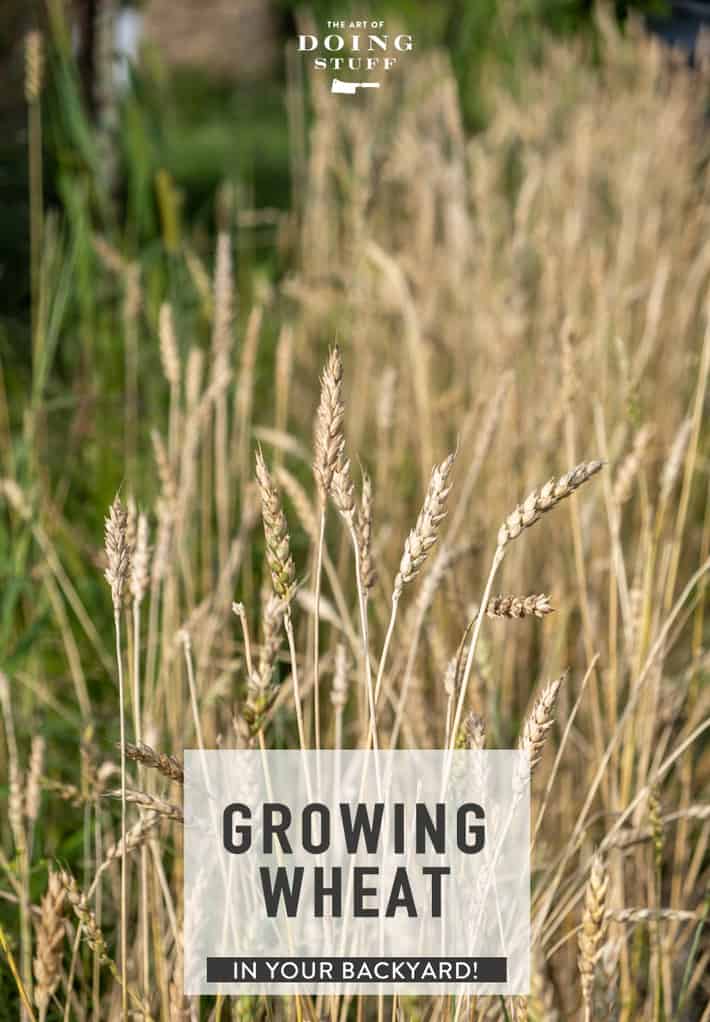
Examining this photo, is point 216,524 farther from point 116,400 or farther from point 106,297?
point 106,297

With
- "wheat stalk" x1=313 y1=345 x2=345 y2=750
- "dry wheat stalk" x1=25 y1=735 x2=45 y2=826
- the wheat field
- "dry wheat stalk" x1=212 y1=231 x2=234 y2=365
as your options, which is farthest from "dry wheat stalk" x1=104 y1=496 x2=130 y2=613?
"dry wheat stalk" x1=212 y1=231 x2=234 y2=365

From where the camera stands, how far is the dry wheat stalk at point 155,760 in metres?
0.61

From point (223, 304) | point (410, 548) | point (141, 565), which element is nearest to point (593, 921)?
point (410, 548)

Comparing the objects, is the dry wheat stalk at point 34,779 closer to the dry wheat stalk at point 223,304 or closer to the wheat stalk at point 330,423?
the wheat stalk at point 330,423

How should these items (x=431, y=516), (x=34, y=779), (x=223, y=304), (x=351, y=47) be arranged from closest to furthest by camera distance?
(x=431, y=516), (x=34, y=779), (x=223, y=304), (x=351, y=47)

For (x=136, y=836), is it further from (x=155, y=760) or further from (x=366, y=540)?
(x=366, y=540)

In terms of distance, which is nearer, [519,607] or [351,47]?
[519,607]

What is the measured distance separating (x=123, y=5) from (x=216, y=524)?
1.53 metres

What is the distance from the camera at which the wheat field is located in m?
0.71

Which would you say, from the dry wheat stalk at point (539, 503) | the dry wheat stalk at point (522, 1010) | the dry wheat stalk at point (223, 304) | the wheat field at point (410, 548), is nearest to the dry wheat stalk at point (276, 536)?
the wheat field at point (410, 548)

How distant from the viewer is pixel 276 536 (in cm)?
57

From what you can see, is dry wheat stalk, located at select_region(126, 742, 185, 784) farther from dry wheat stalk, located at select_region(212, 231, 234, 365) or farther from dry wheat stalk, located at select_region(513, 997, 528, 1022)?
dry wheat stalk, located at select_region(212, 231, 234, 365)

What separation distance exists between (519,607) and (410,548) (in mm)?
74

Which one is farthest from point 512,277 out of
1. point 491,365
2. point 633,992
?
point 633,992
